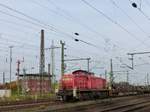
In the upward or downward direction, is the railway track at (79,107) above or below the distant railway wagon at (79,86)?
below

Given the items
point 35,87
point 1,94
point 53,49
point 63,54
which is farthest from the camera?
point 35,87

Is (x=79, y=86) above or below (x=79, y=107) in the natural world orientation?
above

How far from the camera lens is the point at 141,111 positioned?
24.3 metres

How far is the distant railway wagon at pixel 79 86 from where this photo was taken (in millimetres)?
39259

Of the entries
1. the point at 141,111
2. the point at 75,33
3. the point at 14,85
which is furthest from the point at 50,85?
the point at 141,111

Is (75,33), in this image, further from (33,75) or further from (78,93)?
(33,75)

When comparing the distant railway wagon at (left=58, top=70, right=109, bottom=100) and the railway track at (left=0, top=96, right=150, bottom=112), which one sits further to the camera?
the distant railway wagon at (left=58, top=70, right=109, bottom=100)

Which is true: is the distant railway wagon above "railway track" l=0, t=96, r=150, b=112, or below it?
above

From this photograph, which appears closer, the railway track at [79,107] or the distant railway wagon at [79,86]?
the railway track at [79,107]

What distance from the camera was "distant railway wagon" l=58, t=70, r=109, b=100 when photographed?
39.3m

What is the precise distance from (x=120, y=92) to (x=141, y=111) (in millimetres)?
44683

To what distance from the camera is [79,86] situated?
4084cm

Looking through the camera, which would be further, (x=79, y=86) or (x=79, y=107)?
(x=79, y=86)

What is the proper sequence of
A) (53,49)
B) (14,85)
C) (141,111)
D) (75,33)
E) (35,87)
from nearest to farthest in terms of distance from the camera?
(141,111) < (75,33) < (53,49) < (35,87) < (14,85)
